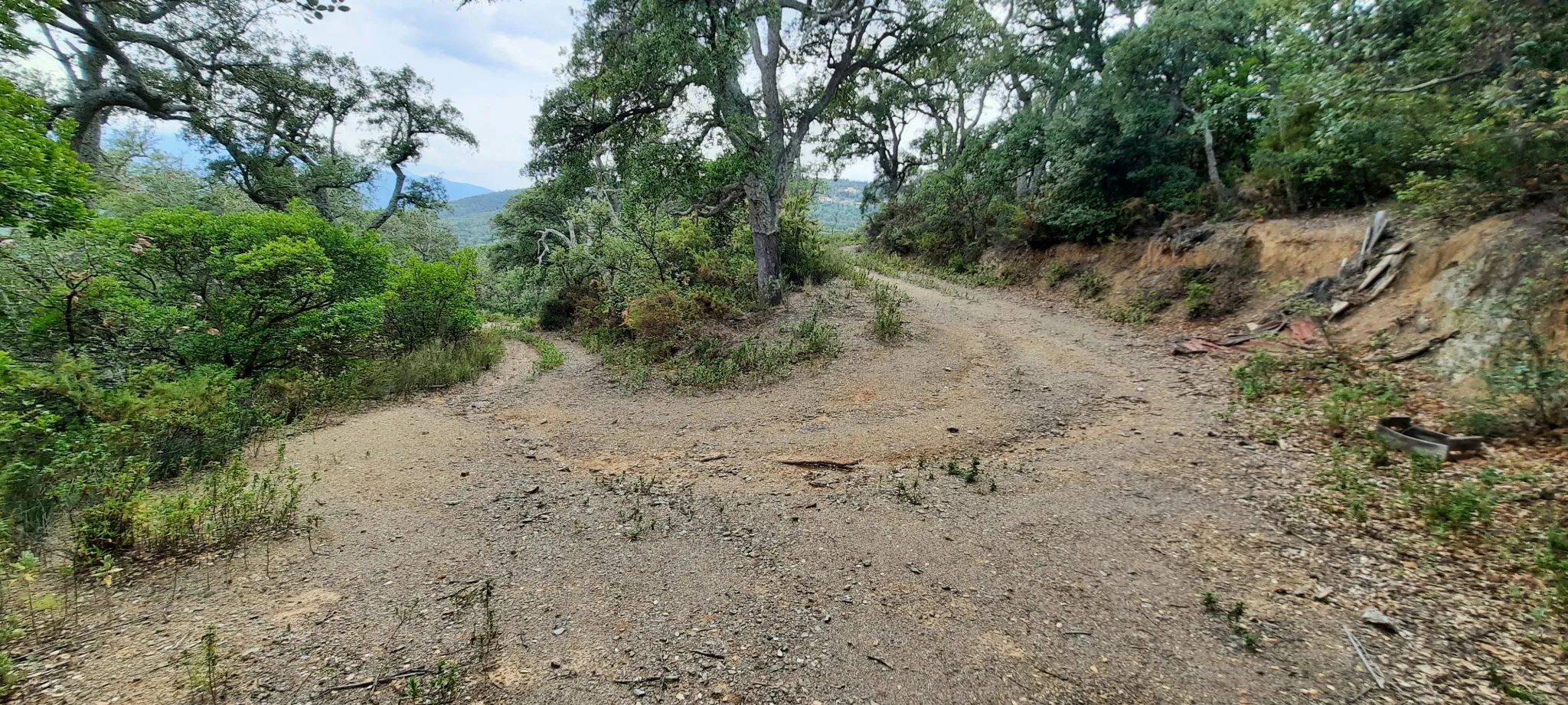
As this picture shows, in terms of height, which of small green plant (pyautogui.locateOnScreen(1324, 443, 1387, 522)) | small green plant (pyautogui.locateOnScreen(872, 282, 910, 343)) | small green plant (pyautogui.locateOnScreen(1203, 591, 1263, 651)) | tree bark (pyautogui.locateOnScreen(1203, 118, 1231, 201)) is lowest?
small green plant (pyautogui.locateOnScreen(1203, 591, 1263, 651))

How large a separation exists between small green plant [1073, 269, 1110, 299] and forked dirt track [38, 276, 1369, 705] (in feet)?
19.2

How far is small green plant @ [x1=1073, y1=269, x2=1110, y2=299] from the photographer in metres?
12.5

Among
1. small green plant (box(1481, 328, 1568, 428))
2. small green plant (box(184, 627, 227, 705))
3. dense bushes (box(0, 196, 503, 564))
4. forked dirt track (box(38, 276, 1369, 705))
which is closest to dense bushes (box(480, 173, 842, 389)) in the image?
forked dirt track (box(38, 276, 1369, 705))

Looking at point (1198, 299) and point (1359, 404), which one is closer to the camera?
point (1359, 404)

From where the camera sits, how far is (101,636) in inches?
123

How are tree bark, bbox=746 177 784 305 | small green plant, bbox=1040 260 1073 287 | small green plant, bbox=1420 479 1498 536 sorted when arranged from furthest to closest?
small green plant, bbox=1040 260 1073 287 < tree bark, bbox=746 177 784 305 < small green plant, bbox=1420 479 1498 536

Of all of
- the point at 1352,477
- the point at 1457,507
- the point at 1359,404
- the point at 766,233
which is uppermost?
the point at 766,233

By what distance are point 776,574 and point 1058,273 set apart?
42.1ft

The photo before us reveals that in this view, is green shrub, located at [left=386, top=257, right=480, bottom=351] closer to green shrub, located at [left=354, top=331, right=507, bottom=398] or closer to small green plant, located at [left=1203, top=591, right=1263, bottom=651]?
green shrub, located at [left=354, top=331, right=507, bottom=398]

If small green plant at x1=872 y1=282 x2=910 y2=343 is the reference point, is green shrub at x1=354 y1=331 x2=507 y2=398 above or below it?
below

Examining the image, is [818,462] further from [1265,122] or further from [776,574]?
[1265,122]

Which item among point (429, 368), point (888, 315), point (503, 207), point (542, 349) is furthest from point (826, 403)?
point (503, 207)

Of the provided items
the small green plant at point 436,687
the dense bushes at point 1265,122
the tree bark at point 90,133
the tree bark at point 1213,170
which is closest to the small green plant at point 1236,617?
the small green plant at point 436,687

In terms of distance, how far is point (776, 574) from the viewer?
3.89 meters
